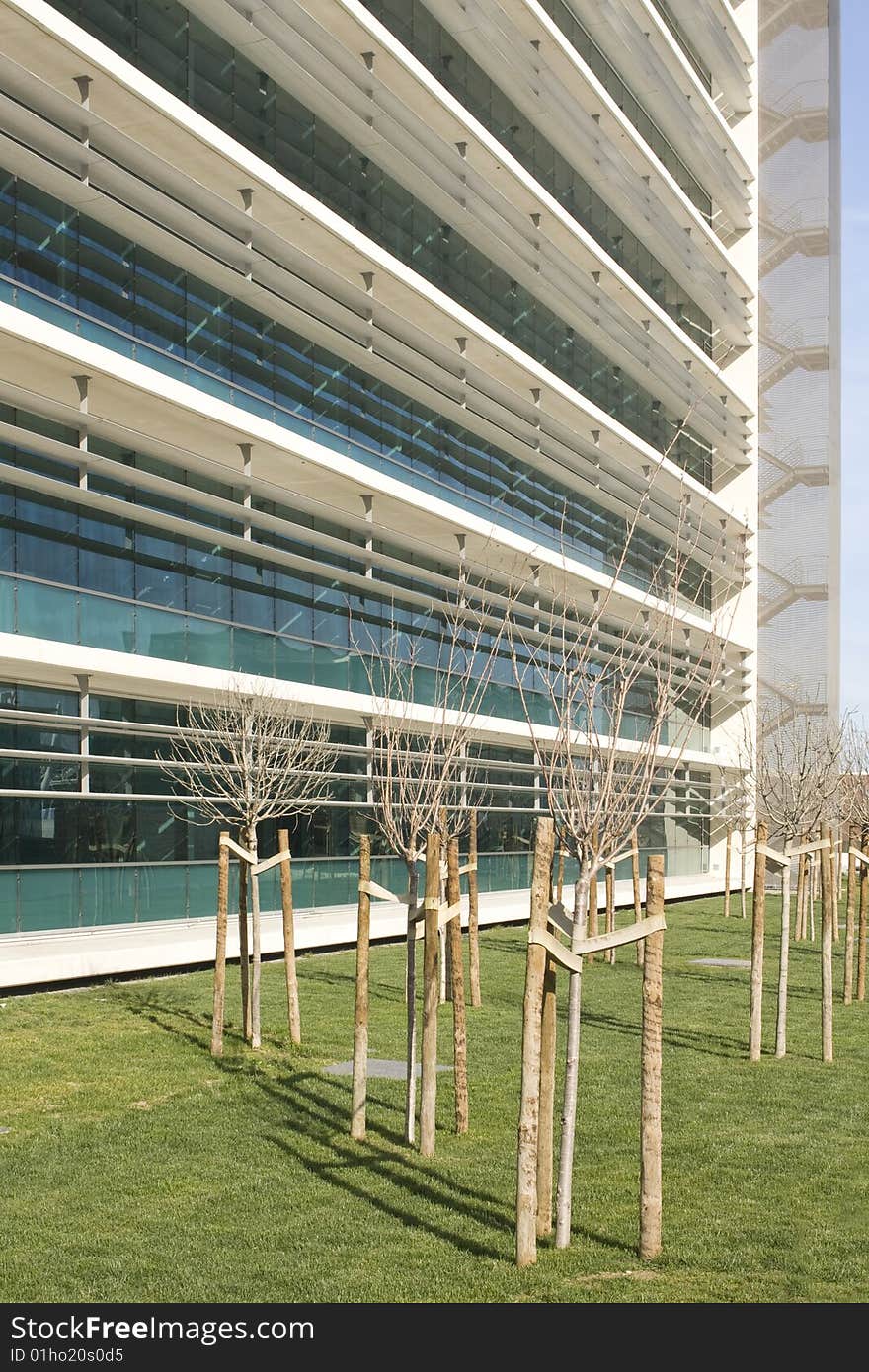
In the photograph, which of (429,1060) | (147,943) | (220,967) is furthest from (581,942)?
(147,943)

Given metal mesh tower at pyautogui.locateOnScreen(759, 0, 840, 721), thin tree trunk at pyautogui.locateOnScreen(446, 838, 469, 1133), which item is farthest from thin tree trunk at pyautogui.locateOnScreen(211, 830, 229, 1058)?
metal mesh tower at pyautogui.locateOnScreen(759, 0, 840, 721)

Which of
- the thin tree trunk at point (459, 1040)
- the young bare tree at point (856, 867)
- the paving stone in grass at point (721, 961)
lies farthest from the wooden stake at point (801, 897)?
the thin tree trunk at point (459, 1040)

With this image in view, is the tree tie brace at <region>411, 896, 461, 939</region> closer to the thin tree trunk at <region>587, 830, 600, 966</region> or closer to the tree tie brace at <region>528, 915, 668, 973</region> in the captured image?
the thin tree trunk at <region>587, 830, 600, 966</region>

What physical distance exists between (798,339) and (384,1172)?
52778 millimetres

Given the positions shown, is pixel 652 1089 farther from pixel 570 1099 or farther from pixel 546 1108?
pixel 546 1108

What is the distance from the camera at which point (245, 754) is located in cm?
1755

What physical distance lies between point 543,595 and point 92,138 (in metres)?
18.7

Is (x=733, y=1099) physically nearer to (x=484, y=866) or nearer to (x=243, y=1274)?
(x=243, y=1274)

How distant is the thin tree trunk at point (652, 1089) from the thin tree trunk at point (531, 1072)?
57 cm

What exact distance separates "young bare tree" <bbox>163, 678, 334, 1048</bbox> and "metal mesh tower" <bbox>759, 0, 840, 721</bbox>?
1321 inches

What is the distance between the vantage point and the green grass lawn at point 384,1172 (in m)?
7.29

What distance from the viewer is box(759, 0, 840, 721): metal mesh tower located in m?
56.8

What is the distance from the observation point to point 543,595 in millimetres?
38625

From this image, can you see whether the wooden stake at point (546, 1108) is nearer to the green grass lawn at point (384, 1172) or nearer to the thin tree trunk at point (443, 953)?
the green grass lawn at point (384, 1172)
